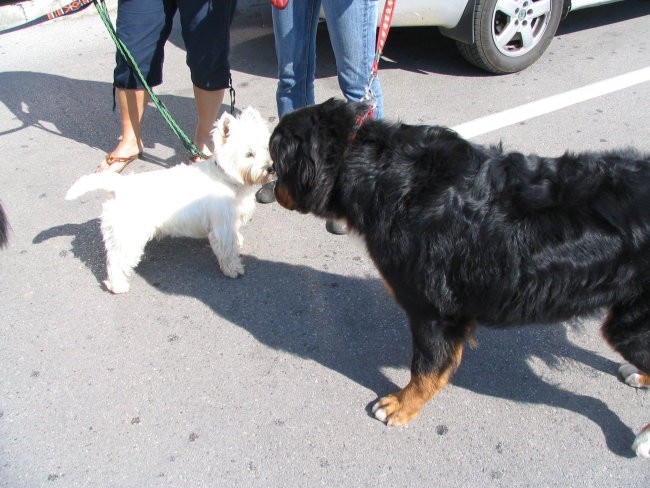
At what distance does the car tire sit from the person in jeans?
75.0 inches

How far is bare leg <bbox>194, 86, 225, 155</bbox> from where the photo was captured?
12.9 ft

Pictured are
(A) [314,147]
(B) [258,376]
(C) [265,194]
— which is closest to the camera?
(A) [314,147]

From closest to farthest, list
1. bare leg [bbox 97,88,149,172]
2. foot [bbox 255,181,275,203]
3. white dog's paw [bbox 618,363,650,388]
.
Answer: white dog's paw [bbox 618,363,650,388] → foot [bbox 255,181,275,203] → bare leg [bbox 97,88,149,172]

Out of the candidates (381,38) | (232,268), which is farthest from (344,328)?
(381,38)

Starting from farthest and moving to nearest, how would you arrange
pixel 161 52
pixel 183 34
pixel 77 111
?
pixel 77 111 < pixel 161 52 < pixel 183 34

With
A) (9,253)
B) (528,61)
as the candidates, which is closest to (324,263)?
(9,253)

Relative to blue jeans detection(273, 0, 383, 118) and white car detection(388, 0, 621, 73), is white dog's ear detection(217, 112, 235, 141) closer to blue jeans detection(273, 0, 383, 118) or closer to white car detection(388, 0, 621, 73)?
blue jeans detection(273, 0, 383, 118)

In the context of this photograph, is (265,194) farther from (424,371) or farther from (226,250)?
(424,371)

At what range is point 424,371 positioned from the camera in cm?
231

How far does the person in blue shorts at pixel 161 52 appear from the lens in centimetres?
356

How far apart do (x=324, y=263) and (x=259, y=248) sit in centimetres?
43

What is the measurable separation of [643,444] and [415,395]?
91cm

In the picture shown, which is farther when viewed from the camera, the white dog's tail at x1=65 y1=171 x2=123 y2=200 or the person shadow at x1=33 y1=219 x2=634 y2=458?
the white dog's tail at x1=65 y1=171 x2=123 y2=200

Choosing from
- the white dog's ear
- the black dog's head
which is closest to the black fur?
the black dog's head
